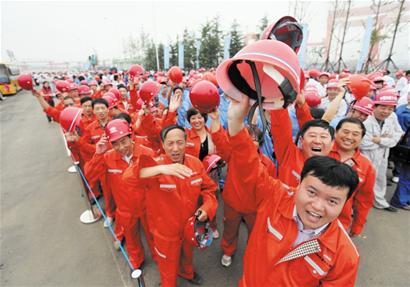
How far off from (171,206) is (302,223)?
3.94 ft

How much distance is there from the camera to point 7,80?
61.7 feet

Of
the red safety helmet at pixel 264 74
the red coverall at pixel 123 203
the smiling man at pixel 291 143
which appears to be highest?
the red safety helmet at pixel 264 74

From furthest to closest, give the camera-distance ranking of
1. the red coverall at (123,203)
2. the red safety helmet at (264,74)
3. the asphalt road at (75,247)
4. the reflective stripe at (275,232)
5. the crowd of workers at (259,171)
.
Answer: the asphalt road at (75,247) < the red coverall at (123,203) < the reflective stripe at (275,232) < the crowd of workers at (259,171) < the red safety helmet at (264,74)

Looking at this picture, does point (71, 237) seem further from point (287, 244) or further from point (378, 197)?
point (378, 197)

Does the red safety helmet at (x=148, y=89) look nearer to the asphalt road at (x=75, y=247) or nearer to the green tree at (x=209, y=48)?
the asphalt road at (x=75, y=247)

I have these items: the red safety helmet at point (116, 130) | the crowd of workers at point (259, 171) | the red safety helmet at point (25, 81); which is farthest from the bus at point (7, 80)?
the red safety helmet at point (116, 130)

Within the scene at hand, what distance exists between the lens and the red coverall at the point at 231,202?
2014 millimetres

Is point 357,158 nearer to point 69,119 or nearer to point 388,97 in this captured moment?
point 388,97

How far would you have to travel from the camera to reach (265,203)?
1.52m

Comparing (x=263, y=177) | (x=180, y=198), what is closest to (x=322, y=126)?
(x=263, y=177)

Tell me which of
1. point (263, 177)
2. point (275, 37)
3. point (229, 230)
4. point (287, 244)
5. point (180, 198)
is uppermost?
point (275, 37)

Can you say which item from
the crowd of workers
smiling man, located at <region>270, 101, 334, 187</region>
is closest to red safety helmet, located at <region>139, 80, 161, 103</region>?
the crowd of workers

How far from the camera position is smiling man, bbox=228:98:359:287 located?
1168 mm

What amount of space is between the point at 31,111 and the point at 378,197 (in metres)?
18.1
